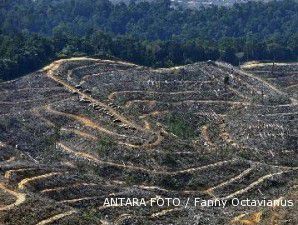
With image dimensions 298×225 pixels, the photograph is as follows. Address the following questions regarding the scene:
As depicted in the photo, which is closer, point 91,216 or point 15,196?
point 91,216

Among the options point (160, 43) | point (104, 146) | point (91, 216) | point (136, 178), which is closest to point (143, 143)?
point (104, 146)

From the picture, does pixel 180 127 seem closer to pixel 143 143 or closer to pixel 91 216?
pixel 143 143

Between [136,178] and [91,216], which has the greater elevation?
[91,216]

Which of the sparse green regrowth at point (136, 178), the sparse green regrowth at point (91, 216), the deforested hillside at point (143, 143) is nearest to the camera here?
the sparse green regrowth at point (91, 216)

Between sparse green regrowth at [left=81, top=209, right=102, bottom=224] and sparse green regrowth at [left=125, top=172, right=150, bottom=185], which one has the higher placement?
sparse green regrowth at [left=81, top=209, right=102, bottom=224]

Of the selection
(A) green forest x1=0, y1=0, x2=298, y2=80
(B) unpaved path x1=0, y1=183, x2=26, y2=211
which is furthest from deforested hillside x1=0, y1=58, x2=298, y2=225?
→ (A) green forest x1=0, y1=0, x2=298, y2=80

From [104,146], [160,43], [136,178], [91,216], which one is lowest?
[136,178]

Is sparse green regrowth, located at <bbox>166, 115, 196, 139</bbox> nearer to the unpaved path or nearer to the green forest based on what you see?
the green forest

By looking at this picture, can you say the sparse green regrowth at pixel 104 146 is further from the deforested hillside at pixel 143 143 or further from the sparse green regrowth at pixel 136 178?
the sparse green regrowth at pixel 136 178

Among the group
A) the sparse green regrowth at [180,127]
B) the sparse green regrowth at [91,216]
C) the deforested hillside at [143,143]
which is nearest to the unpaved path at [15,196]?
the deforested hillside at [143,143]

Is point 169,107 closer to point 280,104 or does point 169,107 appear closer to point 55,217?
point 280,104
